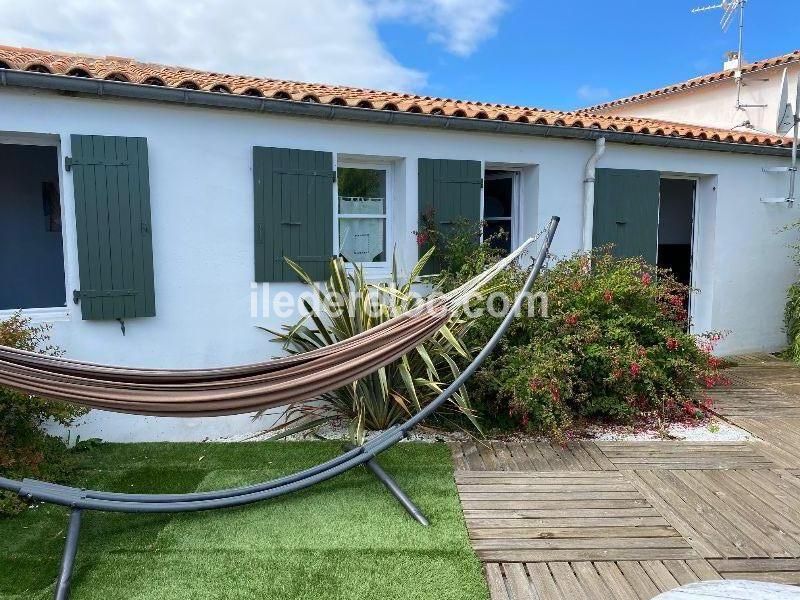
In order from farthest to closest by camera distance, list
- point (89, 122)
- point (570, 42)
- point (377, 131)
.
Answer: point (570, 42)
point (377, 131)
point (89, 122)

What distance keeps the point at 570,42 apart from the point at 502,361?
28.8 ft

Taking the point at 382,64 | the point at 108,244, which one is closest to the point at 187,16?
the point at 382,64

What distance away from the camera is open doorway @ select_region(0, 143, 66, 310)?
5734mm

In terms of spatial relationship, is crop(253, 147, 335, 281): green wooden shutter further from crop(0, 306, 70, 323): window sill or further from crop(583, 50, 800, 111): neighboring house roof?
crop(583, 50, 800, 111): neighboring house roof

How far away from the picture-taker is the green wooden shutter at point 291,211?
4.10 m

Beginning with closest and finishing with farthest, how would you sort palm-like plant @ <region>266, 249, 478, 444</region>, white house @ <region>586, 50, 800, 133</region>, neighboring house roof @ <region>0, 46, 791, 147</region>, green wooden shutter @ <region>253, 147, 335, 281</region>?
neighboring house roof @ <region>0, 46, 791, 147</region> < palm-like plant @ <region>266, 249, 478, 444</region> < green wooden shutter @ <region>253, 147, 335, 281</region> < white house @ <region>586, 50, 800, 133</region>

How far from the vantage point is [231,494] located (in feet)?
8.64

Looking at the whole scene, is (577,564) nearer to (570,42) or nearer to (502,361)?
(502,361)

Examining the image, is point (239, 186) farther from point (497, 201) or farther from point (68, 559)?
point (68, 559)

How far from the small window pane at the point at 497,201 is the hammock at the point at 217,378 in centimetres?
255

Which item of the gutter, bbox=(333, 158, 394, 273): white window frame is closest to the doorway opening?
the gutter

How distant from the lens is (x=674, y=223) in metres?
7.80

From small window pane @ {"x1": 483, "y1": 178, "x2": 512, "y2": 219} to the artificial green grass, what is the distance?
271cm

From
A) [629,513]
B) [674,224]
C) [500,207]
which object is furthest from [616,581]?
[674,224]
